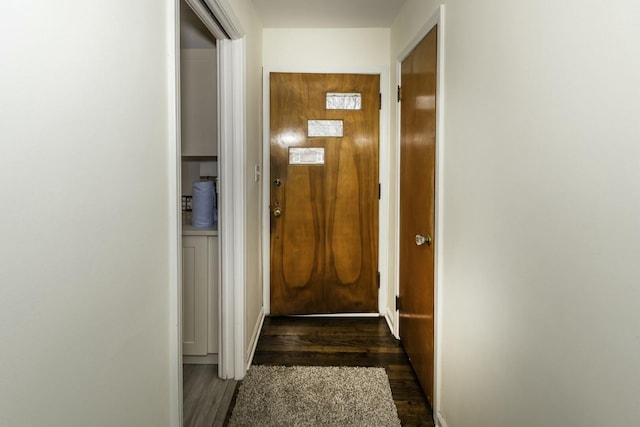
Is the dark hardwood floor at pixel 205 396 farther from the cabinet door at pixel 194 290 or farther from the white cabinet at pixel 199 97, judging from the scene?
the white cabinet at pixel 199 97

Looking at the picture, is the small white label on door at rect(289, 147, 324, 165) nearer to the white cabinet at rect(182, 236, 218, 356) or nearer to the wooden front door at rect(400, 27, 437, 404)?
the wooden front door at rect(400, 27, 437, 404)

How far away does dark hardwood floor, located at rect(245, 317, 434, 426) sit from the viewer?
1.99m

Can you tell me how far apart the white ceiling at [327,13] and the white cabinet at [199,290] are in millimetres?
1706

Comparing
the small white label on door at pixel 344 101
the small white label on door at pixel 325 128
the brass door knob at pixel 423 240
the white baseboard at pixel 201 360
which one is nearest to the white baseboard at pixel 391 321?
the brass door knob at pixel 423 240

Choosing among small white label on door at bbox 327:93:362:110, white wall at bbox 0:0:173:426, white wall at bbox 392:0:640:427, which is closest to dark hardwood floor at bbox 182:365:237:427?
white wall at bbox 0:0:173:426

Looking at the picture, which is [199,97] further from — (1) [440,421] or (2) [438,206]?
(1) [440,421]

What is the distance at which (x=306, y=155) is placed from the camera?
9.73 feet

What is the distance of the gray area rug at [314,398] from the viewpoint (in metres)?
1.80

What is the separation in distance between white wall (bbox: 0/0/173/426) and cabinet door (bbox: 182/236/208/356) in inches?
45.0

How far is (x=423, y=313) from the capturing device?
2.04 m

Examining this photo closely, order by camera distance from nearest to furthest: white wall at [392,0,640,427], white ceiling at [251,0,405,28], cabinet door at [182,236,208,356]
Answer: white wall at [392,0,640,427], cabinet door at [182,236,208,356], white ceiling at [251,0,405,28]

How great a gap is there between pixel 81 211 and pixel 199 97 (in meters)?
2.02

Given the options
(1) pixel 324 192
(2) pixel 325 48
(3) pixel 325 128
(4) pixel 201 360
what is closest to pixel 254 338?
(4) pixel 201 360

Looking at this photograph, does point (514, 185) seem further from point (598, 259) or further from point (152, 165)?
point (152, 165)
